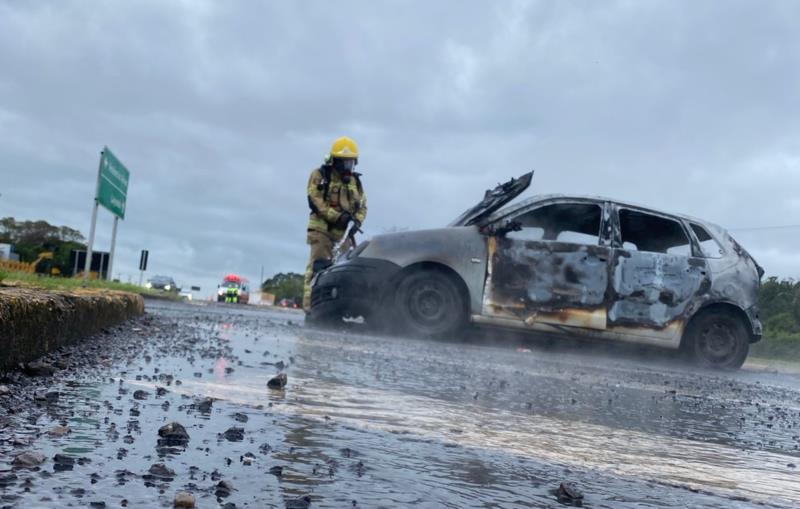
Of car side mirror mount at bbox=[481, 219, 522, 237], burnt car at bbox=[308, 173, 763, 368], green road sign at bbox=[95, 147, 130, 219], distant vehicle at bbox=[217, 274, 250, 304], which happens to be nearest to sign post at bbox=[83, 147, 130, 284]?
green road sign at bbox=[95, 147, 130, 219]

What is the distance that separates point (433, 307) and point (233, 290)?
3634cm

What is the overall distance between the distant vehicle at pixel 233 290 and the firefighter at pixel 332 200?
31515 mm

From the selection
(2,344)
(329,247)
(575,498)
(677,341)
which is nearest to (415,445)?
(575,498)

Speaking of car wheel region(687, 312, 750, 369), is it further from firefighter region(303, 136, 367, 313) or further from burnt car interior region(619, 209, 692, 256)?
firefighter region(303, 136, 367, 313)

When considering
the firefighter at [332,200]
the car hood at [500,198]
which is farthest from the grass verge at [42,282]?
the car hood at [500,198]

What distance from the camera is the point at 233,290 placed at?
44.4 meters

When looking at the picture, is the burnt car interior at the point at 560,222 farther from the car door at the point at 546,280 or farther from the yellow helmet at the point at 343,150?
the yellow helmet at the point at 343,150

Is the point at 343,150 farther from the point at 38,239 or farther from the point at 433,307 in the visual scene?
the point at 38,239

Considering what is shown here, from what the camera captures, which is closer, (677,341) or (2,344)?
(2,344)

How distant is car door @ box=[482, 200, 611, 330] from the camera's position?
9.06 metres

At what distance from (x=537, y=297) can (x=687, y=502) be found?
6760 mm

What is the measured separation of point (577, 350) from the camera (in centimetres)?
991

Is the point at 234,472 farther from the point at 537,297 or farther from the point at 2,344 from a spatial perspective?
the point at 537,297

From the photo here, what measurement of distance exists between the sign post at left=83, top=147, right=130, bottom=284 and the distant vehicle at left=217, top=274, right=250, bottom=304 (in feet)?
79.5
